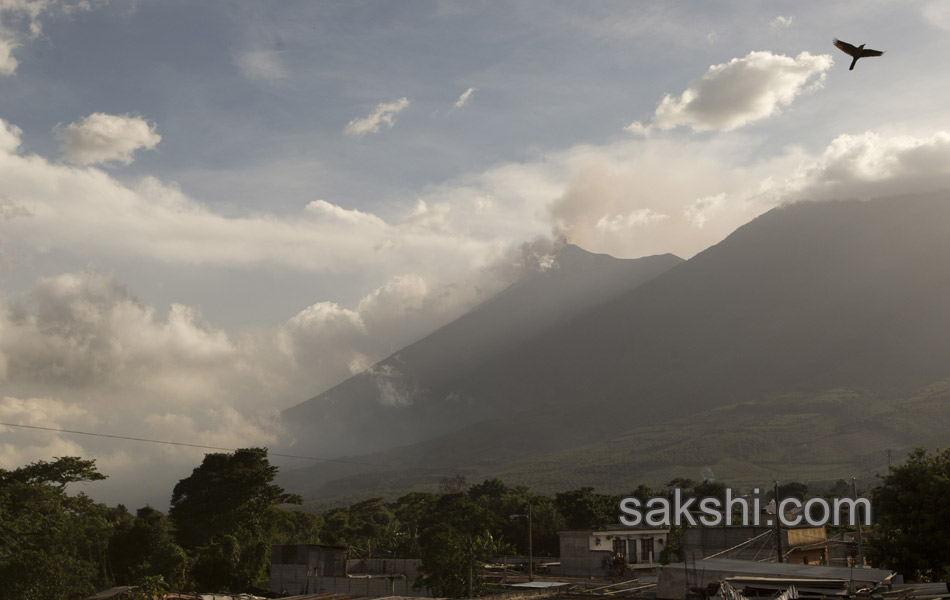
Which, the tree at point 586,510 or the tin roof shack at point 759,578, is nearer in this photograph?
the tin roof shack at point 759,578

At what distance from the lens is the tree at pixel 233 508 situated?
78188 mm

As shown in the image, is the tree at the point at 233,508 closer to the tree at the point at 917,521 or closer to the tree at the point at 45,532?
the tree at the point at 45,532

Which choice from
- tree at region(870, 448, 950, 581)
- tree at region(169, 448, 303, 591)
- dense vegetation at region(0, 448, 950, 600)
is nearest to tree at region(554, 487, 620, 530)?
dense vegetation at region(0, 448, 950, 600)

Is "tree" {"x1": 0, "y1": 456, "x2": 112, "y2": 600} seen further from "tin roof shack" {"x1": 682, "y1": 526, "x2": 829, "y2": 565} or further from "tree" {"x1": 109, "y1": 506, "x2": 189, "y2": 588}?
"tin roof shack" {"x1": 682, "y1": 526, "x2": 829, "y2": 565}

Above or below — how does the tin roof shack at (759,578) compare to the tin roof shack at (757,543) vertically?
above

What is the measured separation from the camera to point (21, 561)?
54.3 metres

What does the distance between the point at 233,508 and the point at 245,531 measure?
9.07ft

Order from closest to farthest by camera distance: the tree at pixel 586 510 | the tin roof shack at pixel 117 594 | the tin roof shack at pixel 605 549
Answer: the tin roof shack at pixel 117 594, the tin roof shack at pixel 605 549, the tree at pixel 586 510

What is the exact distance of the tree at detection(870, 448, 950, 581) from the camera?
3672 cm

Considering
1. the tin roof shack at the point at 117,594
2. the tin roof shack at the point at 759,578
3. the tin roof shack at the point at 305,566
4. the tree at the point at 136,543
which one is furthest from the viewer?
the tree at the point at 136,543

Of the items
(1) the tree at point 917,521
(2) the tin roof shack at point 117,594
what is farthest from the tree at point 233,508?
(1) the tree at point 917,521

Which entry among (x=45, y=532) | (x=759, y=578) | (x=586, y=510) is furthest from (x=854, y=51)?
(x=586, y=510)

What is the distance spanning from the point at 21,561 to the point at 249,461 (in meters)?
32.0

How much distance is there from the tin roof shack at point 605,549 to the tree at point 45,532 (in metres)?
41.4
